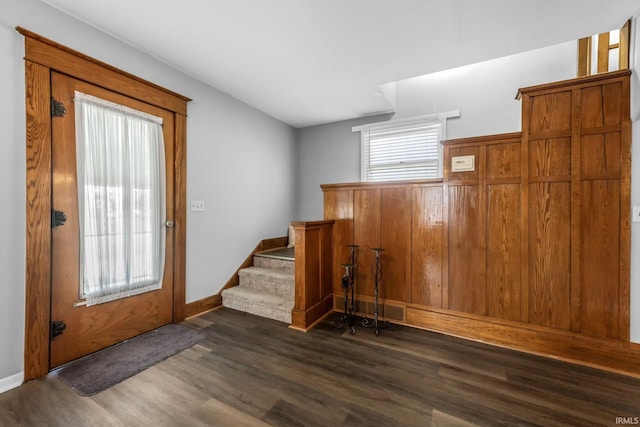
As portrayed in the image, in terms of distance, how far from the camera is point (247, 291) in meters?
3.30

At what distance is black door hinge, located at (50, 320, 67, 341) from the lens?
194 cm

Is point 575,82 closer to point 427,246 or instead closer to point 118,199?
point 427,246

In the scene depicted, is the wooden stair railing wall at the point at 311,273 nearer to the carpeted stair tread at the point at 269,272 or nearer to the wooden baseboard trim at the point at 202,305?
the carpeted stair tread at the point at 269,272

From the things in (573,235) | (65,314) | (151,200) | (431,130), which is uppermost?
(431,130)

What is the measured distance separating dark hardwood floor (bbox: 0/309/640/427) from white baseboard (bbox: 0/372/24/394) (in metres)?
0.06

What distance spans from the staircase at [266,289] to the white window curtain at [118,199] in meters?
0.95

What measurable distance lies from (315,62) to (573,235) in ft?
9.17

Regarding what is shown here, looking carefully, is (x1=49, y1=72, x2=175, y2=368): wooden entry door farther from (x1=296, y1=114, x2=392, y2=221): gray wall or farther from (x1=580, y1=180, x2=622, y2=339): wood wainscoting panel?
(x1=580, y1=180, x2=622, y2=339): wood wainscoting panel

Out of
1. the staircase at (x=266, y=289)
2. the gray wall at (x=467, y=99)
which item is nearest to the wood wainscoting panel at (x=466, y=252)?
the gray wall at (x=467, y=99)

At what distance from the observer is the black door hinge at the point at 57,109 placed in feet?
6.35

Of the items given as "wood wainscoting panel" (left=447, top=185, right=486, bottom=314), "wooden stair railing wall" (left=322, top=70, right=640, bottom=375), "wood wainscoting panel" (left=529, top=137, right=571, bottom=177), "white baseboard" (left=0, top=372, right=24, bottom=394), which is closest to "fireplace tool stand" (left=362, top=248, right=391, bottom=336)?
"wooden stair railing wall" (left=322, top=70, right=640, bottom=375)

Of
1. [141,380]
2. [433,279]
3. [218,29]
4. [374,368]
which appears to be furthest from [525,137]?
[141,380]

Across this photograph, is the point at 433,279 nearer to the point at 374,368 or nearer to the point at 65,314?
the point at 374,368

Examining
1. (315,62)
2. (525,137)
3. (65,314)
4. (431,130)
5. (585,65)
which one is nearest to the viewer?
(65,314)
